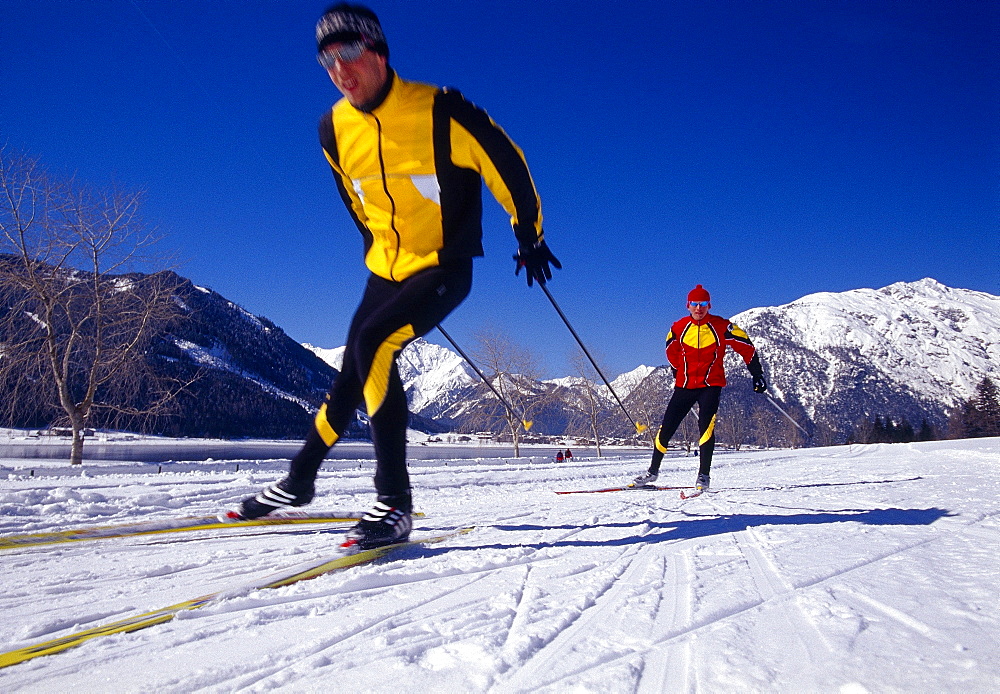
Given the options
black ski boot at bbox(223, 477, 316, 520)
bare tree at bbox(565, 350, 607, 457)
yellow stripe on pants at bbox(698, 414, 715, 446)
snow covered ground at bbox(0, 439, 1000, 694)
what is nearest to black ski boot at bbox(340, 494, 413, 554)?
snow covered ground at bbox(0, 439, 1000, 694)

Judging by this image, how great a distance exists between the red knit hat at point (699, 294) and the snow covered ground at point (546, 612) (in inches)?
136

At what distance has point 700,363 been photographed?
18.6 ft

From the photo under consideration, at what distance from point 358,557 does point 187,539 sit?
3.06 ft

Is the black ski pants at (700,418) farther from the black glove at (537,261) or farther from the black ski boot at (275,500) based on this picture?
the black ski boot at (275,500)

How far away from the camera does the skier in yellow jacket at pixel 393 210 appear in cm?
224

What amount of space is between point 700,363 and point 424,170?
13.8ft

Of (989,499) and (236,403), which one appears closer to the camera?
(989,499)

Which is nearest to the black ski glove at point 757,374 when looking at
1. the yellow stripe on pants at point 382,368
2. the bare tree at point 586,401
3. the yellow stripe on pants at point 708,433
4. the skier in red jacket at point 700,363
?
the skier in red jacket at point 700,363

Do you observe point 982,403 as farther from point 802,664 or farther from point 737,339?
point 802,664

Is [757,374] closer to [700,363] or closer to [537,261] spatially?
[700,363]

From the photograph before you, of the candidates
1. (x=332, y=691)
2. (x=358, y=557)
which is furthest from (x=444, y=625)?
(x=358, y=557)

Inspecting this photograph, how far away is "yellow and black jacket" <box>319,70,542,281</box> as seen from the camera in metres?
2.28

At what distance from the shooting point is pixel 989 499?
10.3 ft

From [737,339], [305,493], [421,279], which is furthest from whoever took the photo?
[737,339]
